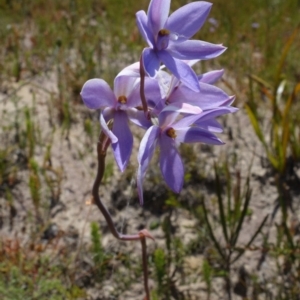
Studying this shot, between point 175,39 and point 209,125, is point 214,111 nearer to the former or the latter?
point 209,125

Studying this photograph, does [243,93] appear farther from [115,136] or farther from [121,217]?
[115,136]

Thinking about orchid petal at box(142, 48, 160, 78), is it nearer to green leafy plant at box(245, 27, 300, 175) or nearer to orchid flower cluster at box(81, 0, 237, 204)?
orchid flower cluster at box(81, 0, 237, 204)

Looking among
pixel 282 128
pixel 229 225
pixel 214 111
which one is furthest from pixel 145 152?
pixel 282 128

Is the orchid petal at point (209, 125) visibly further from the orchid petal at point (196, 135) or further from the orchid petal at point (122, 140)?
the orchid petal at point (122, 140)

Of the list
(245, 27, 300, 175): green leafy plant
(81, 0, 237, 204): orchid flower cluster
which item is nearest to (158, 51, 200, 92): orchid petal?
(81, 0, 237, 204): orchid flower cluster

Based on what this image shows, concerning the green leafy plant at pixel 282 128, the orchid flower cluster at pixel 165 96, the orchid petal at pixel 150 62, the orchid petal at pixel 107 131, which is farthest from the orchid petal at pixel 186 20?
the green leafy plant at pixel 282 128

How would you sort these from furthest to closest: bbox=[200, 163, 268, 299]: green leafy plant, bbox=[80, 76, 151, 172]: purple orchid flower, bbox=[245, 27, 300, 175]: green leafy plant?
bbox=[245, 27, 300, 175]: green leafy plant
bbox=[200, 163, 268, 299]: green leafy plant
bbox=[80, 76, 151, 172]: purple orchid flower

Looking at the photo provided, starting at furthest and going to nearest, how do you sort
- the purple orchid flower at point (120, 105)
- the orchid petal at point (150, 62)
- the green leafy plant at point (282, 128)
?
the green leafy plant at point (282, 128) → the purple orchid flower at point (120, 105) → the orchid petal at point (150, 62)
